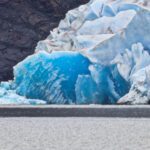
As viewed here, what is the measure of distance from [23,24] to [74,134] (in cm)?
1076

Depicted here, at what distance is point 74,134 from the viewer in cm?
429

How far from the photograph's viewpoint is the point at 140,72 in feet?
26.4

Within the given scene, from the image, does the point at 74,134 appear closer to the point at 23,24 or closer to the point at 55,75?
the point at 55,75

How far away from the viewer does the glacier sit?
27.5 feet

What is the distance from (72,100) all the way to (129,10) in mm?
1713

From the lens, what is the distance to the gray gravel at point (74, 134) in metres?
3.60

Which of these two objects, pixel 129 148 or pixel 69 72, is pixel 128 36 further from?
pixel 129 148

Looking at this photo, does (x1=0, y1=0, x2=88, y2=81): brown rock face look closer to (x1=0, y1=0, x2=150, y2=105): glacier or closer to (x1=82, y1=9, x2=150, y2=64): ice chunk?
(x1=0, y1=0, x2=150, y2=105): glacier

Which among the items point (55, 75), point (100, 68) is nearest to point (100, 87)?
point (100, 68)

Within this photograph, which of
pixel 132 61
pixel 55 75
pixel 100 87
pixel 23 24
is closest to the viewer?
pixel 100 87

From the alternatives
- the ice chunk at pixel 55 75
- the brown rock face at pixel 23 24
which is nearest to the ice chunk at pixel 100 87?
the ice chunk at pixel 55 75

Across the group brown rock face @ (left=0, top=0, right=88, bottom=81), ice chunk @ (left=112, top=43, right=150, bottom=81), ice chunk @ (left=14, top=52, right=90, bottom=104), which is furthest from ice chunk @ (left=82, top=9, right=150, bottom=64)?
brown rock face @ (left=0, top=0, right=88, bottom=81)

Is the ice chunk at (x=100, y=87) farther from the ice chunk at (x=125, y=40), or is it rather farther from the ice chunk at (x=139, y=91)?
the ice chunk at (x=139, y=91)

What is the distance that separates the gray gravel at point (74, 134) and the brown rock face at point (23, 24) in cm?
880
